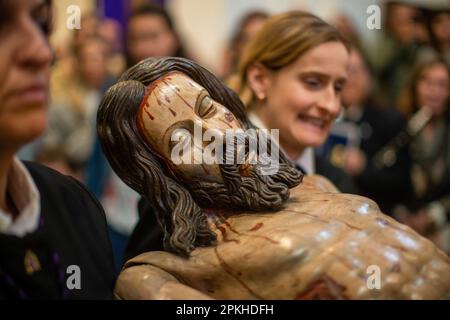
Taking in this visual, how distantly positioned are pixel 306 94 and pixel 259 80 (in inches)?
6.2

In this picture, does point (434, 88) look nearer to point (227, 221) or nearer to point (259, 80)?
point (259, 80)

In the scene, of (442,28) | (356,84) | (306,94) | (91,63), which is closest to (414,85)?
(356,84)

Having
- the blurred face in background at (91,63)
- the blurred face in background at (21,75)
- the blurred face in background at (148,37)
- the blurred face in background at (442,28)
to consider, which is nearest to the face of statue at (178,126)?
the blurred face in background at (21,75)

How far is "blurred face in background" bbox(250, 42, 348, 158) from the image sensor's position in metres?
1.89

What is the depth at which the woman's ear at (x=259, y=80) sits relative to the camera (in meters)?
1.98

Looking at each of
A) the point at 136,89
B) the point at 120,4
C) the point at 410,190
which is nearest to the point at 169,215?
the point at 136,89

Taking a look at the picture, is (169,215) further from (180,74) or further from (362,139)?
(362,139)

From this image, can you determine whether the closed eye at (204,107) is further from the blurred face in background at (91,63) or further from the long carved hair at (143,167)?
the blurred face in background at (91,63)

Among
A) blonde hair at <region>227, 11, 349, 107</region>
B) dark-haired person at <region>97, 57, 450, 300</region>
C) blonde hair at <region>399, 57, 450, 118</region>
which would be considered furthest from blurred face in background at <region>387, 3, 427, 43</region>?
dark-haired person at <region>97, 57, 450, 300</region>

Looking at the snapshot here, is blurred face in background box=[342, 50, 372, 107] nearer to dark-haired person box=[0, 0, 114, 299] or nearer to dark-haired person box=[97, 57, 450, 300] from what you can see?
dark-haired person box=[97, 57, 450, 300]

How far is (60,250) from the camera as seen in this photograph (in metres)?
1.19

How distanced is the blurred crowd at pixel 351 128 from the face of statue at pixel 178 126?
1.11 meters

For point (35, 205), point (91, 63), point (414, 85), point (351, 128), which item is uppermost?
point (35, 205)

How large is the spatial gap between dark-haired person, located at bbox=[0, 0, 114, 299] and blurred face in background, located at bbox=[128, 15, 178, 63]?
4.76ft
